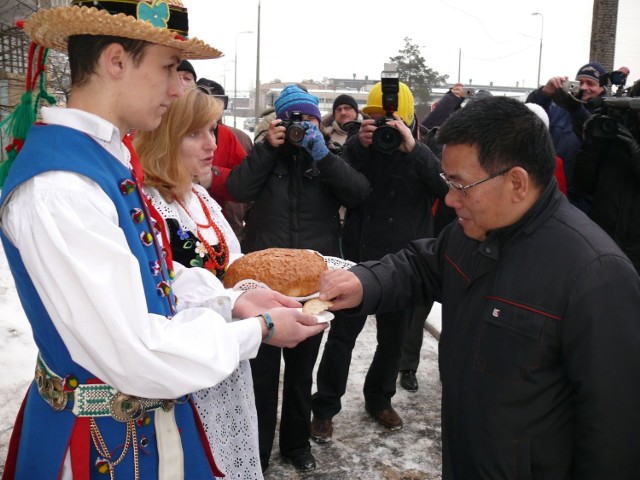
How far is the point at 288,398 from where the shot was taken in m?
3.67

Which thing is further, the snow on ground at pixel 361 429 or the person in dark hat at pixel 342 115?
the person in dark hat at pixel 342 115

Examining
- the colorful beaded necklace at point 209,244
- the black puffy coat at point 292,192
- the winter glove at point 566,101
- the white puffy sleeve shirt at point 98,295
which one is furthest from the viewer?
the winter glove at point 566,101

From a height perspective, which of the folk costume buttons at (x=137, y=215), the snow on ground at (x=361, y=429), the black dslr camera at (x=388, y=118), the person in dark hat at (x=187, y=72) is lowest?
the snow on ground at (x=361, y=429)

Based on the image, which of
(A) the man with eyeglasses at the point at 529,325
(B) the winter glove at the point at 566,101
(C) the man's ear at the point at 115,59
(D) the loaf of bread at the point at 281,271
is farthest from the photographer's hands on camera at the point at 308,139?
(B) the winter glove at the point at 566,101

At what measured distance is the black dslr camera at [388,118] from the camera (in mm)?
3891

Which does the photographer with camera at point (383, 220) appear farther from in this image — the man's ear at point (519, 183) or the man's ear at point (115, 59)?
the man's ear at point (115, 59)

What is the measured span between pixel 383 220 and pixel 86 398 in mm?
2752

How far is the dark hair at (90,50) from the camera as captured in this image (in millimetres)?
1567

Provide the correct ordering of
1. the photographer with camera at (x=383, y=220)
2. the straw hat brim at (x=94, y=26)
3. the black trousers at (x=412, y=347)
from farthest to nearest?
the black trousers at (x=412, y=347)
the photographer with camera at (x=383, y=220)
the straw hat brim at (x=94, y=26)

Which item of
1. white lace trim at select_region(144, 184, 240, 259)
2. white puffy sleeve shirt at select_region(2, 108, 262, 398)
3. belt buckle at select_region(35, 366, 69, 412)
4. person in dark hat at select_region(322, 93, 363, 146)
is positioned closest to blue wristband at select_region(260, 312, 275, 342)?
white puffy sleeve shirt at select_region(2, 108, 262, 398)

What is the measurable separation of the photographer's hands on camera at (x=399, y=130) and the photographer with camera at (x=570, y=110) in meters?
1.34

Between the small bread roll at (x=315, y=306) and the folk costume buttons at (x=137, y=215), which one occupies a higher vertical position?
the folk costume buttons at (x=137, y=215)

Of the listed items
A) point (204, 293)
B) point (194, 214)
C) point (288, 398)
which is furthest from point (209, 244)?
point (288, 398)

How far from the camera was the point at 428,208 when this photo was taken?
13.7 feet
